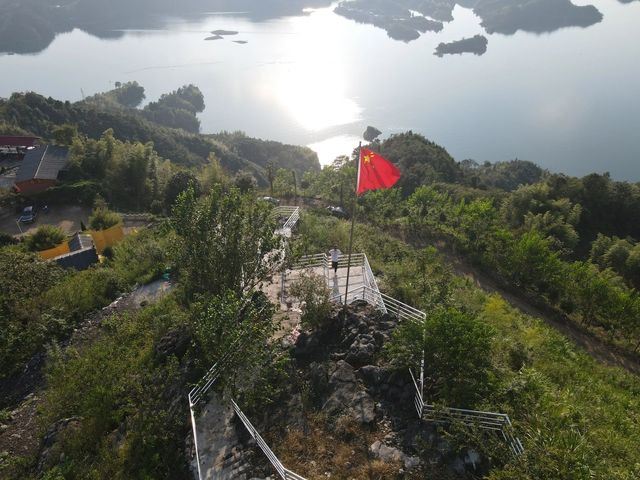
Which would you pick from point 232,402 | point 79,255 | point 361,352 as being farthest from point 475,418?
point 79,255

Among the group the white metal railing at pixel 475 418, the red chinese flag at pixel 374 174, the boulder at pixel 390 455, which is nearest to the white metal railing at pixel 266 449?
the boulder at pixel 390 455

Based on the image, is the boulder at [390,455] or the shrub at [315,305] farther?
the shrub at [315,305]

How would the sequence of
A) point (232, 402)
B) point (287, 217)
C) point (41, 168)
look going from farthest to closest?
1. point (41, 168)
2. point (287, 217)
3. point (232, 402)

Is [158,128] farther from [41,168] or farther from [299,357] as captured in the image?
[299,357]

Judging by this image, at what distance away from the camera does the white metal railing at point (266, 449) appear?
25.0ft

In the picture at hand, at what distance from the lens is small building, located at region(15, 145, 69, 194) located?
99.7 ft

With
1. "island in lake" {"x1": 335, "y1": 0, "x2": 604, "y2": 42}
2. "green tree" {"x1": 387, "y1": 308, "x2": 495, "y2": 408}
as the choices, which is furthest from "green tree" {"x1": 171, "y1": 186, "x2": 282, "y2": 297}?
"island in lake" {"x1": 335, "y1": 0, "x2": 604, "y2": 42}

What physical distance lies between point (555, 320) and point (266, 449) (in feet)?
52.2

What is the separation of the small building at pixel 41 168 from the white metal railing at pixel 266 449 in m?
28.7

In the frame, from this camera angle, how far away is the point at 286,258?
12.3 meters

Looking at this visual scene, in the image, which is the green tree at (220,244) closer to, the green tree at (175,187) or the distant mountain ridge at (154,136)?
the green tree at (175,187)

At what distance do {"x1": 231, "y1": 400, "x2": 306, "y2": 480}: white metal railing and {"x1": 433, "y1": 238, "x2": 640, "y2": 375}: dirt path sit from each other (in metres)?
14.6

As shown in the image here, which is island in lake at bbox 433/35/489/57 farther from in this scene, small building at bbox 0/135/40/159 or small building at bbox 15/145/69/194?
small building at bbox 15/145/69/194

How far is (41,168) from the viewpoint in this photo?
3123 centimetres
